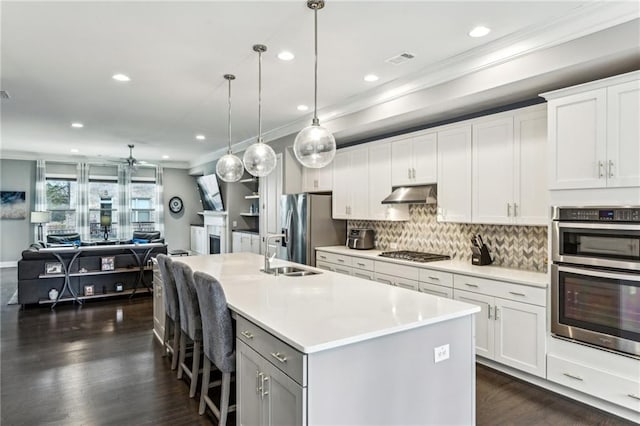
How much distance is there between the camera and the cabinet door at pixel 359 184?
205 inches

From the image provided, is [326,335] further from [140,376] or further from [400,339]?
[140,376]

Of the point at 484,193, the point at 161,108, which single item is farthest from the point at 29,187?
the point at 484,193

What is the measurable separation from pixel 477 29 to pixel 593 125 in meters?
1.11

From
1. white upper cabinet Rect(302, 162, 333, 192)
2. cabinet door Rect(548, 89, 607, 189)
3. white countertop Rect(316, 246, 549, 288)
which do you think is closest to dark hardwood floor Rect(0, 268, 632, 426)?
white countertop Rect(316, 246, 549, 288)

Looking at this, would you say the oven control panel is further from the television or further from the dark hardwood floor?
the television

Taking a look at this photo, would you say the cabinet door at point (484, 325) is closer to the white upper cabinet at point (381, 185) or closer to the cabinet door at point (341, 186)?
the white upper cabinet at point (381, 185)

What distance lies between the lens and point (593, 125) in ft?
8.90

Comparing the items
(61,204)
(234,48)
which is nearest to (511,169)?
(234,48)

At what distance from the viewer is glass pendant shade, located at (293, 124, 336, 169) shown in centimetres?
268

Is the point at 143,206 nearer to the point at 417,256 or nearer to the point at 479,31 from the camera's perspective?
the point at 417,256

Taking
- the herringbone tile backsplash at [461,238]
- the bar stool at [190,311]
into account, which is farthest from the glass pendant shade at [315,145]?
the herringbone tile backsplash at [461,238]

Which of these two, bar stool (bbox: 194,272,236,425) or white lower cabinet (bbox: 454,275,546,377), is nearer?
bar stool (bbox: 194,272,236,425)

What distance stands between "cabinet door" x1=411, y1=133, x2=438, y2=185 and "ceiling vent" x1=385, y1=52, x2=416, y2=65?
1035mm

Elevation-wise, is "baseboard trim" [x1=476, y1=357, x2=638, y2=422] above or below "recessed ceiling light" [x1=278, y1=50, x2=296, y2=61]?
below
